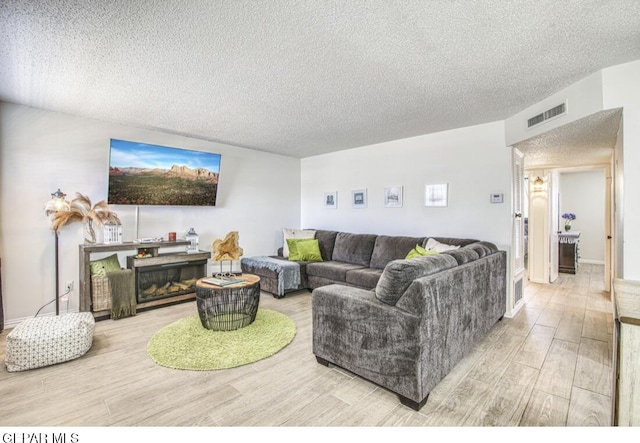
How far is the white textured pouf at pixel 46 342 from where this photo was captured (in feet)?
7.53

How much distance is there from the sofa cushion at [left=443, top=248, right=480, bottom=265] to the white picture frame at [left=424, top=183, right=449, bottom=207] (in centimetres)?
155

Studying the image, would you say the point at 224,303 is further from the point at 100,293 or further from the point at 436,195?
the point at 436,195

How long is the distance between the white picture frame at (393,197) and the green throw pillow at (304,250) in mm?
1384

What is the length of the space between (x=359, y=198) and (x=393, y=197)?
693 mm

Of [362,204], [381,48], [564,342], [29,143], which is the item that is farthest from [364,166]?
[29,143]

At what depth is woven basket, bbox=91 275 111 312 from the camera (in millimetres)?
3406

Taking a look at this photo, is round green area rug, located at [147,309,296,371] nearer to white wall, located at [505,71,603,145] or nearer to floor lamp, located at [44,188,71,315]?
floor lamp, located at [44,188,71,315]

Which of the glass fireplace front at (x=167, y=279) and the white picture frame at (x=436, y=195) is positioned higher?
the white picture frame at (x=436, y=195)

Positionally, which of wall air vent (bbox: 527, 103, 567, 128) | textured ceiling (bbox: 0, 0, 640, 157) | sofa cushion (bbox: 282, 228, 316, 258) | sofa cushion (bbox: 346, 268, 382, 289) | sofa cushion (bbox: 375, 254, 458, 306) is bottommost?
sofa cushion (bbox: 346, 268, 382, 289)

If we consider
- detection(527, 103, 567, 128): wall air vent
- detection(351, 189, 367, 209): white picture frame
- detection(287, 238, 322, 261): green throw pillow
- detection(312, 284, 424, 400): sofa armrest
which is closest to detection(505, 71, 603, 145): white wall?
detection(527, 103, 567, 128): wall air vent

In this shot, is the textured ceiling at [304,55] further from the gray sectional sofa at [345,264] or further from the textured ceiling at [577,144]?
the gray sectional sofa at [345,264]

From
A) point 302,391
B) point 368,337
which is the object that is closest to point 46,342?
point 302,391

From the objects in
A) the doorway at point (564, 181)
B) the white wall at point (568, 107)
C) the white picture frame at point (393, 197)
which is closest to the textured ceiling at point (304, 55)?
the white wall at point (568, 107)

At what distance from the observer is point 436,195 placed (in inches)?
169
